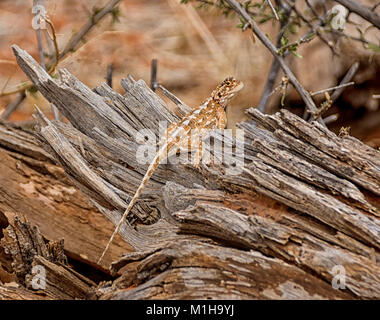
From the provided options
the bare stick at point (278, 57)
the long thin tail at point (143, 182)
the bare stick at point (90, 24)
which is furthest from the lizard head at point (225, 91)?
the bare stick at point (90, 24)

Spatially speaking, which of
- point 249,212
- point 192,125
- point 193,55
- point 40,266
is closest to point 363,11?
point 192,125

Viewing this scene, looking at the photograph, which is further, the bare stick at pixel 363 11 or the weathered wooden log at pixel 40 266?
the bare stick at pixel 363 11

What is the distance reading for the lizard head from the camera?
14.1 feet

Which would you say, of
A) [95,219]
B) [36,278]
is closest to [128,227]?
[36,278]

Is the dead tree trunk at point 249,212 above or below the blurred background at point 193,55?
below

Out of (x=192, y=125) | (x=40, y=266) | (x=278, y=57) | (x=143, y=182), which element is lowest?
(x=40, y=266)

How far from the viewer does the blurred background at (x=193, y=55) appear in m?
5.96

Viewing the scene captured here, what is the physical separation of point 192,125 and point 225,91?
0.83 meters

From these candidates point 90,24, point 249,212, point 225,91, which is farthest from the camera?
point 90,24

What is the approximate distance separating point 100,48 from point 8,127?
2.70m

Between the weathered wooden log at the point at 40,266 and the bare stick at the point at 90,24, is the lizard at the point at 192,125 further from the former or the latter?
the bare stick at the point at 90,24

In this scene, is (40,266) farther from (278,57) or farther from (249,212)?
(278,57)

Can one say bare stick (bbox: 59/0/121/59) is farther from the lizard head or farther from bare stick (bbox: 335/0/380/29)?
bare stick (bbox: 335/0/380/29)

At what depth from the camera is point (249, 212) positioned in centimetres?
280
